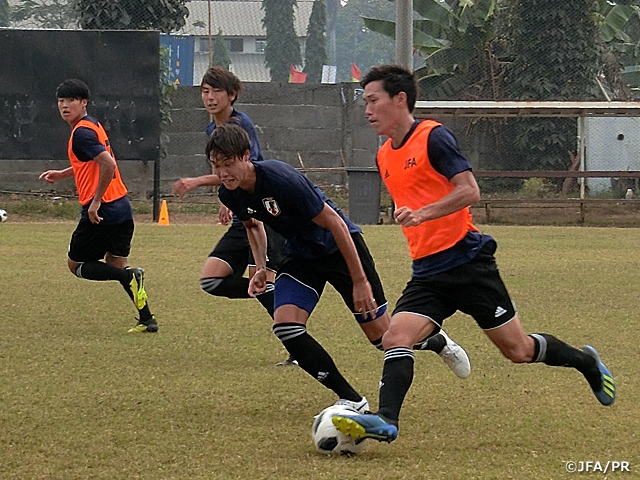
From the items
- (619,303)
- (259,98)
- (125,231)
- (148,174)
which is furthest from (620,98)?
(125,231)

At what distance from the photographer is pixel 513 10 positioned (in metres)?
23.2

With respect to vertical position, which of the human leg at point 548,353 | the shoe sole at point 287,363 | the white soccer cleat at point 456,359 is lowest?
the shoe sole at point 287,363

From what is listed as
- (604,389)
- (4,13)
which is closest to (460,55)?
(604,389)

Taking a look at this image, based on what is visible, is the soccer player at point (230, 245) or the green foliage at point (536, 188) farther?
the green foliage at point (536, 188)

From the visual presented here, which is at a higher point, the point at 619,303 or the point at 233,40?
the point at 233,40

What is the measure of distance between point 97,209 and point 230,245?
140cm

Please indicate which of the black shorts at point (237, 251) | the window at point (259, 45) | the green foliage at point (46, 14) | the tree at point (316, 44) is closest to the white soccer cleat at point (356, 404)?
the black shorts at point (237, 251)

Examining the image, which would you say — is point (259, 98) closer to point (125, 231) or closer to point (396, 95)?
point (125, 231)

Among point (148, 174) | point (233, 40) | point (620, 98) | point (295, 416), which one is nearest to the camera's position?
point (295, 416)

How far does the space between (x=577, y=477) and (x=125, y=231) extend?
16.1ft

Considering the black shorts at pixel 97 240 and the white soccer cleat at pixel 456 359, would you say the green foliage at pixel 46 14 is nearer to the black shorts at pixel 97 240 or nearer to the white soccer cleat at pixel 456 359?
the black shorts at pixel 97 240

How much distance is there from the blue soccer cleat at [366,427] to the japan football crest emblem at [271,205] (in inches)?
44.3

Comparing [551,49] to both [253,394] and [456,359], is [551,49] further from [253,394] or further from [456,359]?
[253,394]

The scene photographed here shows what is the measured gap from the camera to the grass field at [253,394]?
15.2 ft
